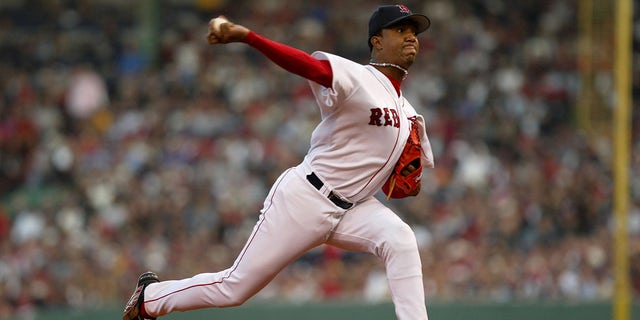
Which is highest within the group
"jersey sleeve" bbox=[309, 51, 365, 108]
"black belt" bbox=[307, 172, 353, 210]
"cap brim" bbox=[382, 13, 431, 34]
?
"cap brim" bbox=[382, 13, 431, 34]

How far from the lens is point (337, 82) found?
223 inches

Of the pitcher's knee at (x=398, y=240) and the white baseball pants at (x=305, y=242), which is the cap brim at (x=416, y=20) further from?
the pitcher's knee at (x=398, y=240)

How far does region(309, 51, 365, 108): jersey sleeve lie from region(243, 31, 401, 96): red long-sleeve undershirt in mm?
28

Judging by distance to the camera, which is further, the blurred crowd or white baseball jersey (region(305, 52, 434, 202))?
the blurred crowd

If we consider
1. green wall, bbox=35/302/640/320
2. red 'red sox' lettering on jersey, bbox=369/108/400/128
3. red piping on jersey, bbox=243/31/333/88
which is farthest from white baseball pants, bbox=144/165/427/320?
green wall, bbox=35/302/640/320

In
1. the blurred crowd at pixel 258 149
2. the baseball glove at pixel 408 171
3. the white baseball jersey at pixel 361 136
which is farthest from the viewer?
the blurred crowd at pixel 258 149

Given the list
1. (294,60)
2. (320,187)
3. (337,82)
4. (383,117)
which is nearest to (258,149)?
(320,187)

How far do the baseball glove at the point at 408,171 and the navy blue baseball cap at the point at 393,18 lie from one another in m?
0.54

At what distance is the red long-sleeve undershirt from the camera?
5.32 metres

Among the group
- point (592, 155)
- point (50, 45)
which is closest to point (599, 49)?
point (592, 155)

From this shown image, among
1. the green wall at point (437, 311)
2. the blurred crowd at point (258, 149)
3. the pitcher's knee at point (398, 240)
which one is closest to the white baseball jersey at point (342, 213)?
the pitcher's knee at point (398, 240)

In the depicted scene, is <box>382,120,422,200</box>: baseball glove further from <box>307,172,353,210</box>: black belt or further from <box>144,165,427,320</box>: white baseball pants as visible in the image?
<box>307,172,353,210</box>: black belt

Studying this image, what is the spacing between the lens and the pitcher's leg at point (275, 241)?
6031mm

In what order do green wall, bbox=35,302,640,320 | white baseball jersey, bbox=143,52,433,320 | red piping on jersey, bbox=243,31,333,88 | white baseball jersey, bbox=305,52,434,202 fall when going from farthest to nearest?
1. green wall, bbox=35,302,640,320
2. white baseball jersey, bbox=143,52,433,320
3. white baseball jersey, bbox=305,52,434,202
4. red piping on jersey, bbox=243,31,333,88
